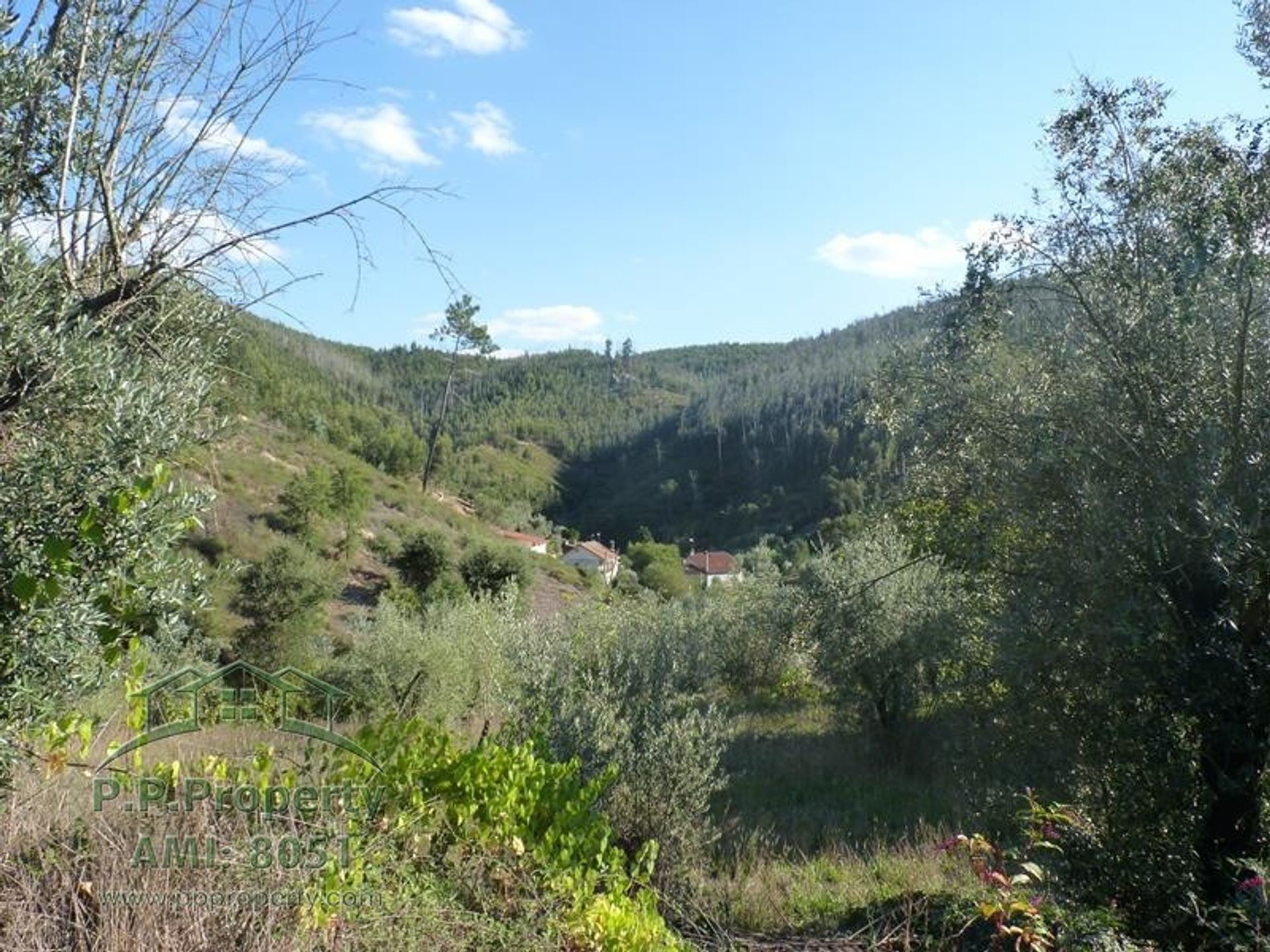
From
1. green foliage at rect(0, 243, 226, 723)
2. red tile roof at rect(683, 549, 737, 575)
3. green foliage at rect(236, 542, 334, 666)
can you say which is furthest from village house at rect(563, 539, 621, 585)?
green foliage at rect(0, 243, 226, 723)

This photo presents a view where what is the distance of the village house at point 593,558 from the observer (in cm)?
5352

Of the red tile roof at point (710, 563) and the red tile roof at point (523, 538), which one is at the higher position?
the red tile roof at point (523, 538)

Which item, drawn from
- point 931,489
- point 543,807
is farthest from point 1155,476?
point 543,807

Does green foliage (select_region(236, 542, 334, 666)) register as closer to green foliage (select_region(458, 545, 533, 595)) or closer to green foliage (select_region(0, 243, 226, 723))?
green foliage (select_region(458, 545, 533, 595))

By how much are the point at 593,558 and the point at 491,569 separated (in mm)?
34146

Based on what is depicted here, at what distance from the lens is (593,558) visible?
65.4 metres

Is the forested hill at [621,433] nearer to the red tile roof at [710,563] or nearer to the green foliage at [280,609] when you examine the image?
the red tile roof at [710,563]

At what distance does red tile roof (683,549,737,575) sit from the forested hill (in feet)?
30.1

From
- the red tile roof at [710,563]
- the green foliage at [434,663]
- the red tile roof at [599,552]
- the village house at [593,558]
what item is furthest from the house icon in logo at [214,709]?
the red tile roof at [710,563]

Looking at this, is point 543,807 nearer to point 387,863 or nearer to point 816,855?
point 387,863

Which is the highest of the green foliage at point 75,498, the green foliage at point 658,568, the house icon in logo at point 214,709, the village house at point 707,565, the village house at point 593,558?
the green foliage at point 75,498

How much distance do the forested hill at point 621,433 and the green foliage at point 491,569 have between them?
81.9ft

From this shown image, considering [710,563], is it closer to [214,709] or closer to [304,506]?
[304,506]

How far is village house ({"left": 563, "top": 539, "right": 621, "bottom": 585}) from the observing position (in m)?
53.5
